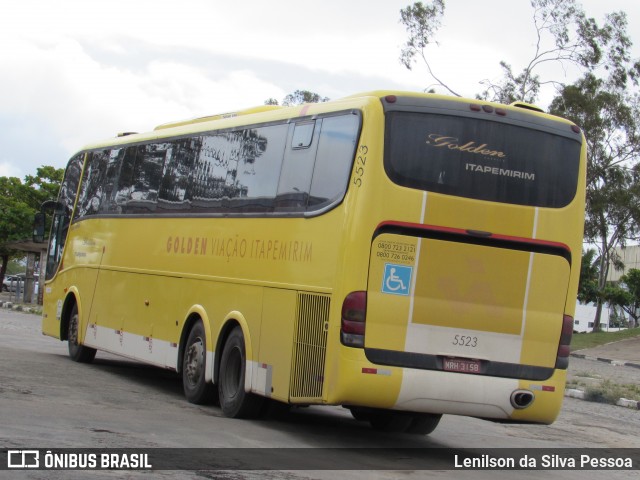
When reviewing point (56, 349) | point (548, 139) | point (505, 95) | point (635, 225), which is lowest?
point (56, 349)

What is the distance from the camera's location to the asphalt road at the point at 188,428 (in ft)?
31.2

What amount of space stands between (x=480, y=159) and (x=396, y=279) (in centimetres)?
151

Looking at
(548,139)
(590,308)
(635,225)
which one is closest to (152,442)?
(548,139)

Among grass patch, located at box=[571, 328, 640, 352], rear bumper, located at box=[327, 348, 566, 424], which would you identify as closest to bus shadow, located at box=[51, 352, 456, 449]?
rear bumper, located at box=[327, 348, 566, 424]

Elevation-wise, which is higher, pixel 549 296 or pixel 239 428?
pixel 549 296

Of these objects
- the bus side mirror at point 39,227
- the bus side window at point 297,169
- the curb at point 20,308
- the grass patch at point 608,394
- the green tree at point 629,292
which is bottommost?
the curb at point 20,308

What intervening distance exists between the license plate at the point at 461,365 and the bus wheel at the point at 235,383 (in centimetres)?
274

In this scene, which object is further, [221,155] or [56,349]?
[56,349]

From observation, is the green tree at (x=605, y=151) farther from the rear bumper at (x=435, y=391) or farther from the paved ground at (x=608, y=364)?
the rear bumper at (x=435, y=391)

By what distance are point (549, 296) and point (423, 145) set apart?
205cm

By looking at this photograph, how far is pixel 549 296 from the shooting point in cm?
1106

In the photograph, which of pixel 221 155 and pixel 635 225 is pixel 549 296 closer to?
pixel 221 155

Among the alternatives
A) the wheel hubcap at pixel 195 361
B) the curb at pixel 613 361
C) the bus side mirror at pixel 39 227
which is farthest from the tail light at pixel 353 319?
the curb at pixel 613 361

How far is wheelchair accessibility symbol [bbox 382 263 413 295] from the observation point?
10430 mm
